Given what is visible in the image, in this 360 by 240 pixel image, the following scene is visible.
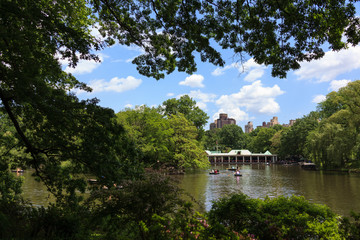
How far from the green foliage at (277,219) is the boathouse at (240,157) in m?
82.8

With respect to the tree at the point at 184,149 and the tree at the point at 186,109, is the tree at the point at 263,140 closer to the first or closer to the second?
the tree at the point at 186,109

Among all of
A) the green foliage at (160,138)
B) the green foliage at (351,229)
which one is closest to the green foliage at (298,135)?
the green foliage at (160,138)

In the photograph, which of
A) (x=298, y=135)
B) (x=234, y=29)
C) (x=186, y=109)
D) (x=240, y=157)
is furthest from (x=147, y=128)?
(x=240, y=157)

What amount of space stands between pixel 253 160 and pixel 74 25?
9039cm

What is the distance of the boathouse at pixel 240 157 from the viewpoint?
8956cm

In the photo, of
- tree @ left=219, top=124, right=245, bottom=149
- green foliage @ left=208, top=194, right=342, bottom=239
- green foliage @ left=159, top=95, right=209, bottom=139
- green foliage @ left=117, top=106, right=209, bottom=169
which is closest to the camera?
green foliage @ left=208, top=194, right=342, bottom=239

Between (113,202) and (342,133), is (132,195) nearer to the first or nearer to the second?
(113,202)

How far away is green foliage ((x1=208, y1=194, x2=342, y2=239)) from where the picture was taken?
5398mm

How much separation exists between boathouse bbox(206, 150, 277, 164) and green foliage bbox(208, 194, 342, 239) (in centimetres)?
8284

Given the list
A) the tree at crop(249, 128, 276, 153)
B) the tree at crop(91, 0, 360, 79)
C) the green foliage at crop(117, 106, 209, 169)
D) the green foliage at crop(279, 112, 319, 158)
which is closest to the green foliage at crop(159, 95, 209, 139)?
the green foliage at crop(117, 106, 209, 169)

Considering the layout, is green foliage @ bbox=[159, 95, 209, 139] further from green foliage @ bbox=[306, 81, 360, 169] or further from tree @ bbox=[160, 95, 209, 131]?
green foliage @ bbox=[306, 81, 360, 169]

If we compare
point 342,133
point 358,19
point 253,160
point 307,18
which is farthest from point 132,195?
point 253,160

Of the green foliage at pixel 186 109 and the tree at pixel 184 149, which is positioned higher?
the green foliage at pixel 186 109

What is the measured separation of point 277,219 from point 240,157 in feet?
304
